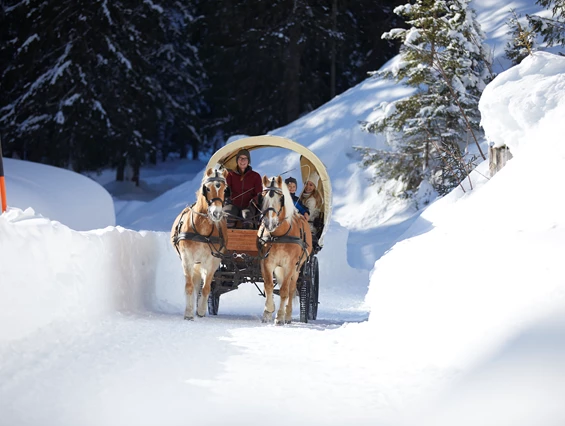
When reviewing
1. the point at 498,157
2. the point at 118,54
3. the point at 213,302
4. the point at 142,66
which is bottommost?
the point at 213,302

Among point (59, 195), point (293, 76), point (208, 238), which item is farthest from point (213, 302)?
point (293, 76)

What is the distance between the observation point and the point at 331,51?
3231 cm

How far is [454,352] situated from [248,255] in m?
4.98

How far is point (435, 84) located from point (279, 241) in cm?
1146

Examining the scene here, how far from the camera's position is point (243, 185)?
11.0 m

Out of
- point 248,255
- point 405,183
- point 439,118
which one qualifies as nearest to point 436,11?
point 439,118

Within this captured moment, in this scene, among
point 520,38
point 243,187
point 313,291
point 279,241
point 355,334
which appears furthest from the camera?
point 520,38

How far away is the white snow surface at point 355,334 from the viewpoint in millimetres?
4391

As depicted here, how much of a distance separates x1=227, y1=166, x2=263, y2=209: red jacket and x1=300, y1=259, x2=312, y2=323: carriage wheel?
4.26 ft

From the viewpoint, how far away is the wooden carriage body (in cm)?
1000

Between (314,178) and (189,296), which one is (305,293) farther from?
(314,178)

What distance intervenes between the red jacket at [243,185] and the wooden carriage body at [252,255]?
23.2 inches

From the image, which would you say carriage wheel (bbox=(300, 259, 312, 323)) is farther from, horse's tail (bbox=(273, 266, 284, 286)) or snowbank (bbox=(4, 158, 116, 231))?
snowbank (bbox=(4, 158, 116, 231))

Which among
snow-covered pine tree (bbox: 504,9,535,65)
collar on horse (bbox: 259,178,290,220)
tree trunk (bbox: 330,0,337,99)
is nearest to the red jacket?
collar on horse (bbox: 259,178,290,220)
